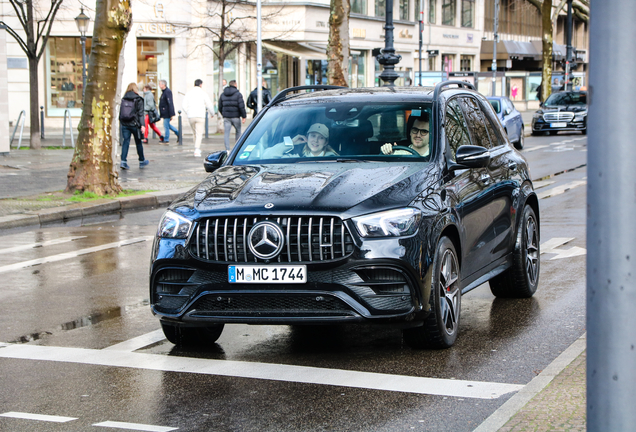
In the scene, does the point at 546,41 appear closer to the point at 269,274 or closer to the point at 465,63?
the point at 465,63

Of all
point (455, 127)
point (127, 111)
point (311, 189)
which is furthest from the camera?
point (127, 111)

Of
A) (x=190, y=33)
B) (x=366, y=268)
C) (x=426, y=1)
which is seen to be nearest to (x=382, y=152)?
(x=366, y=268)

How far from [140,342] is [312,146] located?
72.2 inches

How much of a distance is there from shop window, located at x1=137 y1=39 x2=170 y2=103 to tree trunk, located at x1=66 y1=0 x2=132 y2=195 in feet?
87.5

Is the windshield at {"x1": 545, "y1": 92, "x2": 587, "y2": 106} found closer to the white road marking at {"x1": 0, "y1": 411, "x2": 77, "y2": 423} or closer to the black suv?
the black suv

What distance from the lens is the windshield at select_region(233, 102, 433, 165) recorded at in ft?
23.1

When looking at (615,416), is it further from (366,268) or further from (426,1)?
(426,1)

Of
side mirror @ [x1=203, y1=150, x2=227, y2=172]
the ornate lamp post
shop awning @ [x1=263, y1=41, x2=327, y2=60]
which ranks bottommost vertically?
side mirror @ [x1=203, y1=150, x2=227, y2=172]

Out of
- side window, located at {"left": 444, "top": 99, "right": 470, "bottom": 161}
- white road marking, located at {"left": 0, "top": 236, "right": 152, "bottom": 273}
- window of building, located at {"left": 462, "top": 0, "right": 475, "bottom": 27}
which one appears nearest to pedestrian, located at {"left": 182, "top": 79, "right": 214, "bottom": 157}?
white road marking, located at {"left": 0, "top": 236, "right": 152, "bottom": 273}

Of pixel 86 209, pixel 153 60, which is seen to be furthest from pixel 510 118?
pixel 153 60

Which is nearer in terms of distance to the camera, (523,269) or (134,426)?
(134,426)

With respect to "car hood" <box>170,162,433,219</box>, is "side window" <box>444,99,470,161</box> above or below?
above

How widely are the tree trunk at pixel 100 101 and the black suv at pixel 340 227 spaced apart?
9.42m

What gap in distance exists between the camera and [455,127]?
7352 mm
